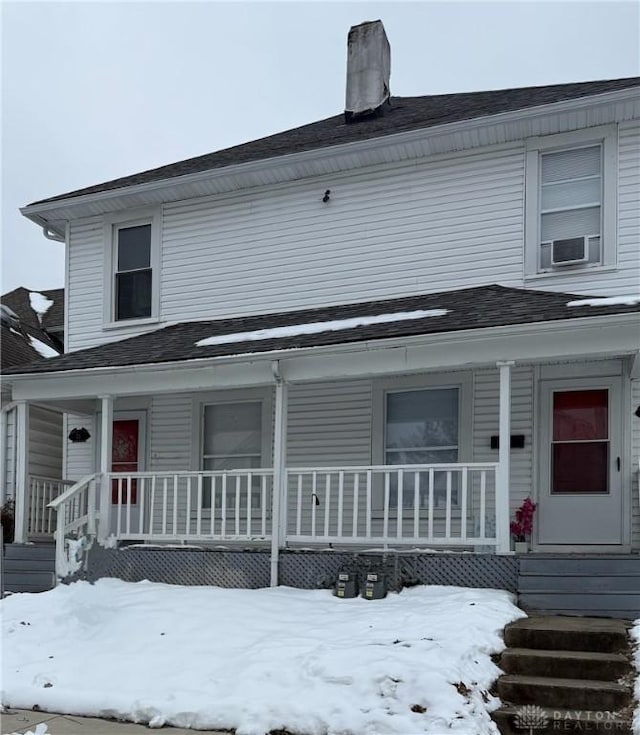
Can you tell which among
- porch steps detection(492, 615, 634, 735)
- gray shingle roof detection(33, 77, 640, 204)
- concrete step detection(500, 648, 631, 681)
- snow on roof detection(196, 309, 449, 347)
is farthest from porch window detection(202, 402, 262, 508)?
concrete step detection(500, 648, 631, 681)

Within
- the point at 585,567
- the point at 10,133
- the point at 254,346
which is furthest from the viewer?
the point at 10,133

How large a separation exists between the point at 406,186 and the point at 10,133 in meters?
45.3

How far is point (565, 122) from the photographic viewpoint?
31.8ft

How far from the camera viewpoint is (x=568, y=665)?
6.05 m

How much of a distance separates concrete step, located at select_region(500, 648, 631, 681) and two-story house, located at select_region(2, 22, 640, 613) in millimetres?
1308

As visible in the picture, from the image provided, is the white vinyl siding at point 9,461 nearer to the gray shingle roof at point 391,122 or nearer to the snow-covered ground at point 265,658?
→ the gray shingle roof at point 391,122

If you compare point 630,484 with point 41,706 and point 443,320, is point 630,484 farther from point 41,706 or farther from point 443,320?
point 41,706

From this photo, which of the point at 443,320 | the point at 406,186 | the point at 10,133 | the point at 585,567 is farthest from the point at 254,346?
the point at 10,133

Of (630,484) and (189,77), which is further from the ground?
(189,77)

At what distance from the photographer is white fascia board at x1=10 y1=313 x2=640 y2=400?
770 cm

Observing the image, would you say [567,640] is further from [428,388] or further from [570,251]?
[570,251]

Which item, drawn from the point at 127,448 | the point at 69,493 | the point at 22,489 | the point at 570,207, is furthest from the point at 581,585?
the point at 127,448

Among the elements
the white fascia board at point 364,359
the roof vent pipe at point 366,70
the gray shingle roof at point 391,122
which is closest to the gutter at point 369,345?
the white fascia board at point 364,359

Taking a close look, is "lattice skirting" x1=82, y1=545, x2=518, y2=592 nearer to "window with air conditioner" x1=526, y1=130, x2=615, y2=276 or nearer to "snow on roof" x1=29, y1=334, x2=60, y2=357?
"window with air conditioner" x1=526, y1=130, x2=615, y2=276
